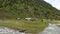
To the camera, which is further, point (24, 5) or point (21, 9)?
point (24, 5)

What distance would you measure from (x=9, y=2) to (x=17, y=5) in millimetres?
7032

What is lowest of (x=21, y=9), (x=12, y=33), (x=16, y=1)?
(x=12, y=33)

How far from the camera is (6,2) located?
324 ft

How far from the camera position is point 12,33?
26719mm

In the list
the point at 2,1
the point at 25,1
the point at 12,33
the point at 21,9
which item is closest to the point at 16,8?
the point at 21,9

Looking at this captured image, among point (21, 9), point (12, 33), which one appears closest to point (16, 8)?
point (21, 9)

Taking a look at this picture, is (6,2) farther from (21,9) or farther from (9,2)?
(21,9)

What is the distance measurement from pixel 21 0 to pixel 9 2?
1790 cm

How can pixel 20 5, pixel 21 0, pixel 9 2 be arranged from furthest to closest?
pixel 21 0 < pixel 20 5 < pixel 9 2

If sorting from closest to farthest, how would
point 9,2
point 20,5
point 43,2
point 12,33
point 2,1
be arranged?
point 12,33, point 2,1, point 9,2, point 20,5, point 43,2

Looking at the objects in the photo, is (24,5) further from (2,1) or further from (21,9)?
(2,1)

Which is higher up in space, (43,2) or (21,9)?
(43,2)

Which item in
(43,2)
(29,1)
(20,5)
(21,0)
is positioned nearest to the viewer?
(20,5)

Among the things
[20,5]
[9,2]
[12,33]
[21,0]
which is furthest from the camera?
[21,0]
